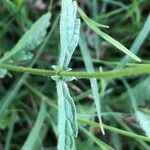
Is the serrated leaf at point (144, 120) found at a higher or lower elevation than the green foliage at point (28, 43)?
lower

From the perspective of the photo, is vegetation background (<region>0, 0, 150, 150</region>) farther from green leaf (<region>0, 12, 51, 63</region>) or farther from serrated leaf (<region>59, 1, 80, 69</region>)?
serrated leaf (<region>59, 1, 80, 69</region>)

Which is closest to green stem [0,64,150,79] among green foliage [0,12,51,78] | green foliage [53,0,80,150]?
green foliage [53,0,80,150]

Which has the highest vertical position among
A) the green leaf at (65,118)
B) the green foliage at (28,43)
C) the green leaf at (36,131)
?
the green foliage at (28,43)

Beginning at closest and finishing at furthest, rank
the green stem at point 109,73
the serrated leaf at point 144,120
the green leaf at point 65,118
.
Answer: the green stem at point 109,73 → the green leaf at point 65,118 → the serrated leaf at point 144,120

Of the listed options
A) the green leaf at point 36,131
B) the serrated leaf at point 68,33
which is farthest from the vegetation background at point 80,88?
the serrated leaf at point 68,33

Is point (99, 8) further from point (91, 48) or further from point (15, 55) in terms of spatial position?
point (15, 55)

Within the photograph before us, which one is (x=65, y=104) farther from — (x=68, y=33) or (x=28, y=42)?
(x=28, y=42)

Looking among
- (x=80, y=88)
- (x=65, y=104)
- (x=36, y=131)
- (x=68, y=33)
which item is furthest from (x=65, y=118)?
(x=80, y=88)

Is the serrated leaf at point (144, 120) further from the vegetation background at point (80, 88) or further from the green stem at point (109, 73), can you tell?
the green stem at point (109, 73)
